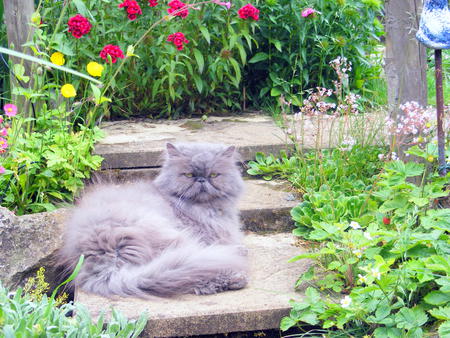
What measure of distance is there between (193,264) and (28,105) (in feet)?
6.62

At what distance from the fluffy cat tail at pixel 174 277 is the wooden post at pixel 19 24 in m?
1.76

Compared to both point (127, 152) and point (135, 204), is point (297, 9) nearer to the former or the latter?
point (127, 152)

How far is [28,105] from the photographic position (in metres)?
4.10

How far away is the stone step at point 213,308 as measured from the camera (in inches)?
100

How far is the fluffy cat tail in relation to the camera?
8.98 feet

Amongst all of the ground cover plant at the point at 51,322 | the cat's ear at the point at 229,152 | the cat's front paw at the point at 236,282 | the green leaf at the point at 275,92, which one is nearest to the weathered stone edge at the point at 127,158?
the cat's ear at the point at 229,152

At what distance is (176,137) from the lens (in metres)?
4.61

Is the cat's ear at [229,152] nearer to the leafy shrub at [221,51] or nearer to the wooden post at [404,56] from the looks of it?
the wooden post at [404,56]

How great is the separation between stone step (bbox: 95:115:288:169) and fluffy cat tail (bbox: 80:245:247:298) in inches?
52.0

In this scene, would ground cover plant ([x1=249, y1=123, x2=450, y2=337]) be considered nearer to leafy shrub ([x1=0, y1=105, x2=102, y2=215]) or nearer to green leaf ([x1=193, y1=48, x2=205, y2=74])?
leafy shrub ([x1=0, y1=105, x2=102, y2=215])

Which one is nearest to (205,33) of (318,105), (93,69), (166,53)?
(166,53)

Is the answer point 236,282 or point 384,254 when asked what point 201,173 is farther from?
point 384,254

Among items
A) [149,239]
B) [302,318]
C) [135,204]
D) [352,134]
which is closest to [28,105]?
[135,204]

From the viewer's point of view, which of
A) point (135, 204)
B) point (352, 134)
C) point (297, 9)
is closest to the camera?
point (135, 204)
